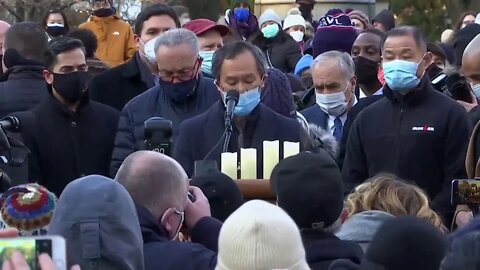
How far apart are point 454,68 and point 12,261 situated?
273 inches

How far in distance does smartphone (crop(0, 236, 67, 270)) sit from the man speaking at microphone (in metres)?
3.75

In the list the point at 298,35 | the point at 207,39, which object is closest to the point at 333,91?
the point at 207,39

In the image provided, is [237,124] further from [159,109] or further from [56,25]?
[56,25]

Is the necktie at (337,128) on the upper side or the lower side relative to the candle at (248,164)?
lower

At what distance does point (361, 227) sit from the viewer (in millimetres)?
5090

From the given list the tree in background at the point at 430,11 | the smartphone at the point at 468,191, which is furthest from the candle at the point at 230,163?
the tree in background at the point at 430,11

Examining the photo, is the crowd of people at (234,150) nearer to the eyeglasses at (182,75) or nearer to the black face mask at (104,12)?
the eyeglasses at (182,75)

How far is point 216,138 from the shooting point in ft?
23.1

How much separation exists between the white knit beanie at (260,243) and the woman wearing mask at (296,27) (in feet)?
36.9

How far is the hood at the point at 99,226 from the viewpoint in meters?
4.08

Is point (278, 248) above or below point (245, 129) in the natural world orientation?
above

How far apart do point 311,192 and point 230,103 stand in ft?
6.79

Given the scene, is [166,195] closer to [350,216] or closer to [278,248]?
[350,216]

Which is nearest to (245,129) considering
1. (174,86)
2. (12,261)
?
(174,86)
